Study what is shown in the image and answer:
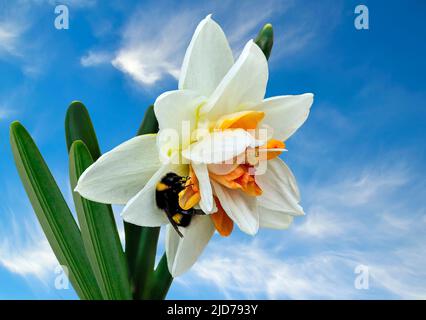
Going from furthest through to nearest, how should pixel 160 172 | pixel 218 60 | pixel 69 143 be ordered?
pixel 69 143 → pixel 218 60 → pixel 160 172

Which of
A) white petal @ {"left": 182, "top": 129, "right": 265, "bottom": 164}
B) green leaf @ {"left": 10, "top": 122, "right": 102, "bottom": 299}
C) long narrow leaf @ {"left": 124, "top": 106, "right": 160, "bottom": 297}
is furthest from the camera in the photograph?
long narrow leaf @ {"left": 124, "top": 106, "right": 160, "bottom": 297}

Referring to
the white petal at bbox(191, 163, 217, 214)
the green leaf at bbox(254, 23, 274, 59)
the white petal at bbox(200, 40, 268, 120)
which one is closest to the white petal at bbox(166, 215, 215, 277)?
the white petal at bbox(191, 163, 217, 214)

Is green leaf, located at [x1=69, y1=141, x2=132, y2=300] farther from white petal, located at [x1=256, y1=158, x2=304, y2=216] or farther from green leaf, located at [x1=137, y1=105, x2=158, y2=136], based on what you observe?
white petal, located at [x1=256, y1=158, x2=304, y2=216]

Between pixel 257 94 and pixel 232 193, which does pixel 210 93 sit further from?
pixel 232 193

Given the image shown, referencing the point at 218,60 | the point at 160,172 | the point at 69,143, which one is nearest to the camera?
the point at 160,172

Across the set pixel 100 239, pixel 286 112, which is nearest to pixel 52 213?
pixel 100 239
